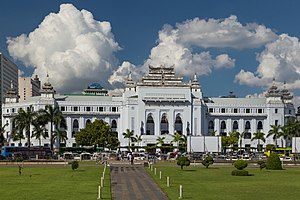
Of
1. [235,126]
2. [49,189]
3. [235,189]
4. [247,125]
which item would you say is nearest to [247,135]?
[247,125]

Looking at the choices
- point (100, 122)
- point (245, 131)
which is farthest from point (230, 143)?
point (100, 122)

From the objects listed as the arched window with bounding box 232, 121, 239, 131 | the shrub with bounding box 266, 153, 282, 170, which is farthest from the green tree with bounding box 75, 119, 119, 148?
the shrub with bounding box 266, 153, 282, 170

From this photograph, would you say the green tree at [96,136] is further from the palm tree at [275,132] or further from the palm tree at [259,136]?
the palm tree at [275,132]

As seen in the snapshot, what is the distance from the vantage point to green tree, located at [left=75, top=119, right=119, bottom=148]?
156750 millimetres

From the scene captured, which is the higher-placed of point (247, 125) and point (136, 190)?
point (247, 125)

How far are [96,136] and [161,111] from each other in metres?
35.3

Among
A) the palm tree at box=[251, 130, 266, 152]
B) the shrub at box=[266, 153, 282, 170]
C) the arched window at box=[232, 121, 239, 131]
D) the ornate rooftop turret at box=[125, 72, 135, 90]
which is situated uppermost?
the ornate rooftop turret at box=[125, 72, 135, 90]

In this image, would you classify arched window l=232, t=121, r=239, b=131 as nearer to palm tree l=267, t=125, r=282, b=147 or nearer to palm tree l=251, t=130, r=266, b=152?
palm tree l=251, t=130, r=266, b=152

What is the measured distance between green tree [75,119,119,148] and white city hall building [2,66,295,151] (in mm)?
21913

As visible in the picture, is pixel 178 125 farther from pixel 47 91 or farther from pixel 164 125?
pixel 47 91

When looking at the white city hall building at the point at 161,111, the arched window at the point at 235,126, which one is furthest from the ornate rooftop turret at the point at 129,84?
the arched window at the point at 235,126

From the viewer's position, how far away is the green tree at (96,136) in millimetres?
156750

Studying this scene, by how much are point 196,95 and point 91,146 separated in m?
48.1

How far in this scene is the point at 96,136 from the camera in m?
157
